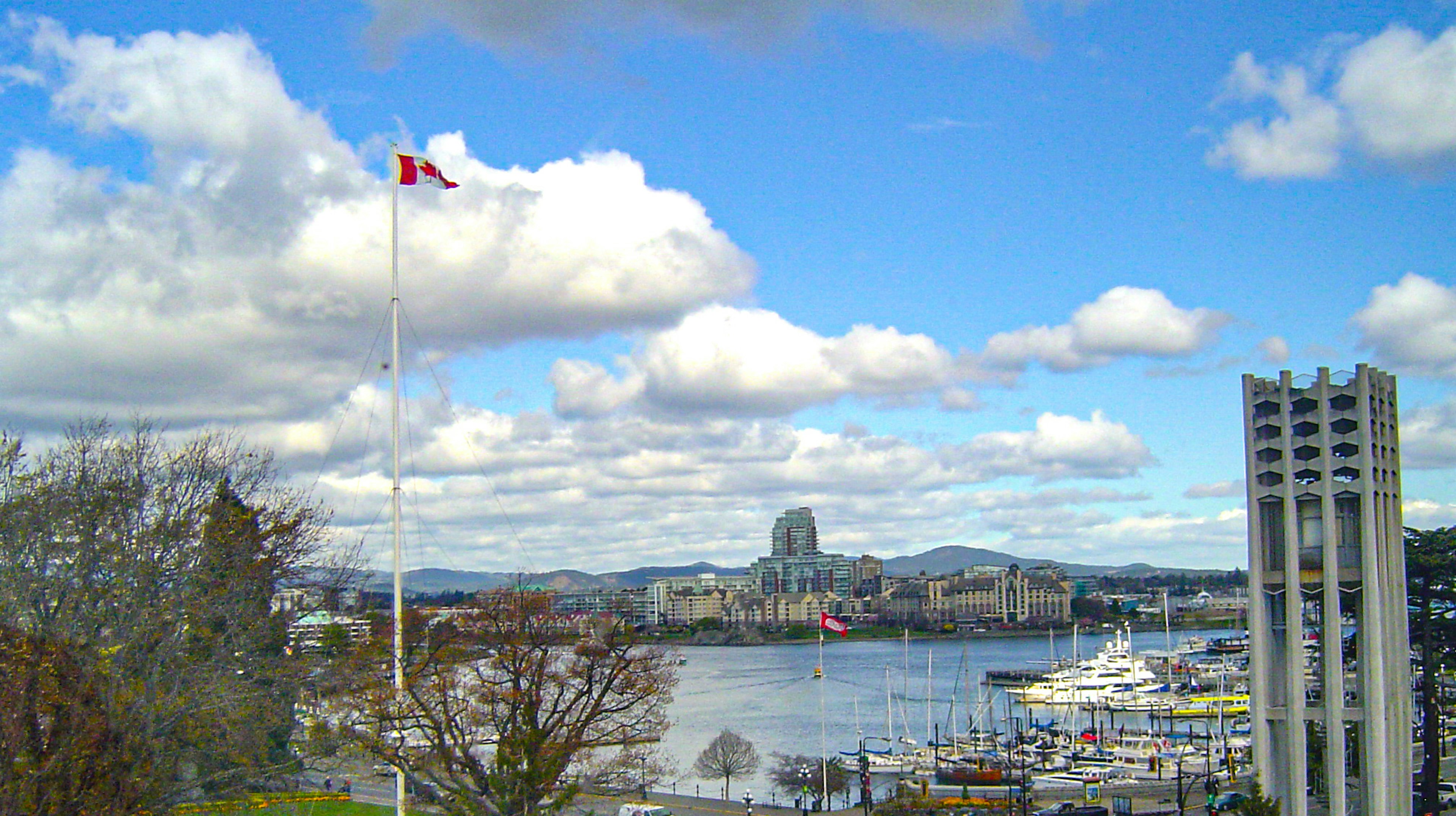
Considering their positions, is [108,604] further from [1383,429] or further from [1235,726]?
[1235,726]

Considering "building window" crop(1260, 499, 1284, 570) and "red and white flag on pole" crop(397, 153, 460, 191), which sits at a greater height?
"red and white flag on pole" crop(397, 153, 460, 191)

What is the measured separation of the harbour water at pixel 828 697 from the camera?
7281 cm

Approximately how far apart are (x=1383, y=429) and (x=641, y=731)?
19.7 meters

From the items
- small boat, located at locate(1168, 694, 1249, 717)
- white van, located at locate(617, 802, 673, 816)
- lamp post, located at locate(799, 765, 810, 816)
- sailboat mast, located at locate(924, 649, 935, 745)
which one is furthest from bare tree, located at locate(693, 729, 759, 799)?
small boat, located at locate(1168, 694, 1249, 717)

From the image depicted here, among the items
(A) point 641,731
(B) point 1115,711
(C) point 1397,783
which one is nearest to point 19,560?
(A) point 641,731

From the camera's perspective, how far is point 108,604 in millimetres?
24016

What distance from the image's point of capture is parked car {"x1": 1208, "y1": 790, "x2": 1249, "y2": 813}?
3788 centimetres

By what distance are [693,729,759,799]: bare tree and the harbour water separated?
0.88 m

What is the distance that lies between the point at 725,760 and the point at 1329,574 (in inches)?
1193

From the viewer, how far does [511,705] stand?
23.8 metres

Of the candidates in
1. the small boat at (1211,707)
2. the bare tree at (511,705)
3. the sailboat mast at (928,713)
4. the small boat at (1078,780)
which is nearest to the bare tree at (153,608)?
the bare tree at (511,705)

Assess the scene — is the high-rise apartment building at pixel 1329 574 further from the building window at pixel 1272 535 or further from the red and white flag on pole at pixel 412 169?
the red and white flag on pole at pixel 412 169

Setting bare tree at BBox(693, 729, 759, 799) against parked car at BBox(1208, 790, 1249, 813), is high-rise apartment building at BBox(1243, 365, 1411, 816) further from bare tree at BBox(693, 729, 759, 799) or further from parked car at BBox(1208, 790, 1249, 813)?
bare tree at BBox(693, 729, 759, 799)

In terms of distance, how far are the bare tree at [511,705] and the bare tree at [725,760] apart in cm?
2894
